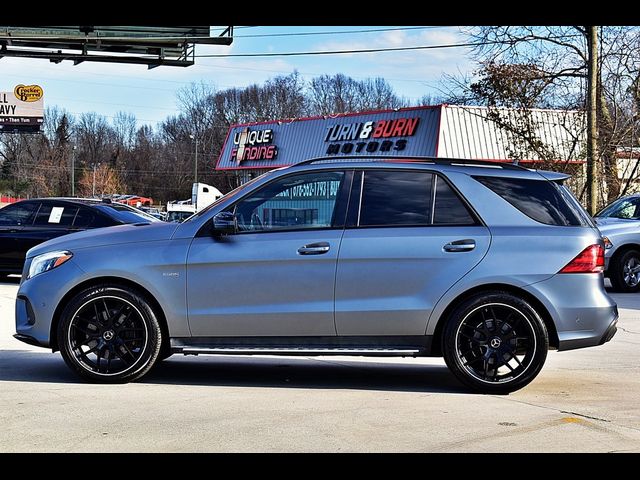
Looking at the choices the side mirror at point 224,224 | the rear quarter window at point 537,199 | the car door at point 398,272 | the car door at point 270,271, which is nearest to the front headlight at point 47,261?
the car door at point 270,271

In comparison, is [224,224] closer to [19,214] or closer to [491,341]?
[491,341]

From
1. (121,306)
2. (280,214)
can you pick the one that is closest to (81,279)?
(121,306)

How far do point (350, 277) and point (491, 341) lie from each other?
1197 millimetres

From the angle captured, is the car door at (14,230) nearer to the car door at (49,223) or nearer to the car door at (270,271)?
the car door at (49,223)

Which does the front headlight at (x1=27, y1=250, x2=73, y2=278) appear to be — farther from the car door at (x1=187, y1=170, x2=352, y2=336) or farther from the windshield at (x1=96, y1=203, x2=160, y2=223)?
the windshield at (x1=96, y1=203, x2=160, y2=223)

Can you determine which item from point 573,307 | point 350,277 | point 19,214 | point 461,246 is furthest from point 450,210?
point 19,214

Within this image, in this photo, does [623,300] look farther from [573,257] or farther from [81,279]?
[81,279]

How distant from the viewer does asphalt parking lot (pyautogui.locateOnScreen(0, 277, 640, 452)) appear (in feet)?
17.4

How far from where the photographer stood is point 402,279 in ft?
22.6

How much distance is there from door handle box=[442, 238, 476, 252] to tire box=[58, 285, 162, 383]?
2388 millimetres

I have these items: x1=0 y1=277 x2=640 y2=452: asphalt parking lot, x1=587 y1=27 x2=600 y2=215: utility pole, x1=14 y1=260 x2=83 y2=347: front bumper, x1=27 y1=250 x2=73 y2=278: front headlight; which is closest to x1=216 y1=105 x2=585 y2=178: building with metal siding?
x1=587 y1=27 x2=600 y2=215: utility pole

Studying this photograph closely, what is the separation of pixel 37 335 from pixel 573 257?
433 centimetres

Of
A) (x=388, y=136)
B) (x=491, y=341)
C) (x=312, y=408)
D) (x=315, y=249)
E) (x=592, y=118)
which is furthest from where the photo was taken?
(x=388, y=136)

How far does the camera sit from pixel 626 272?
53.4ft
